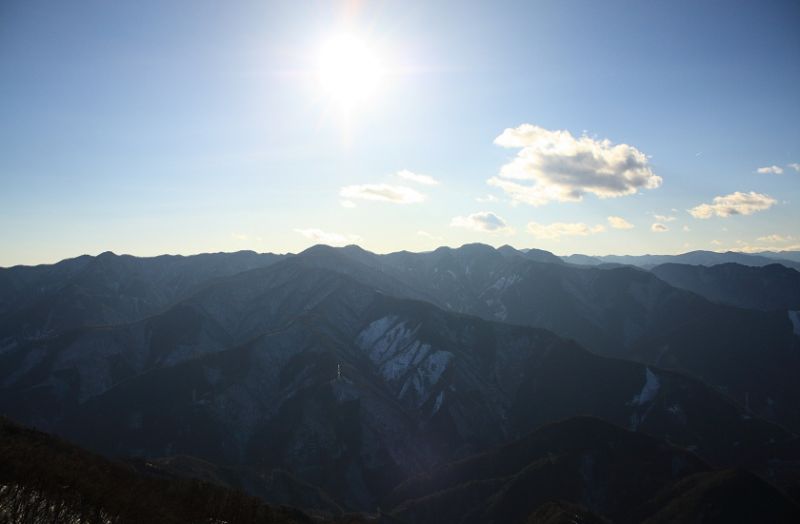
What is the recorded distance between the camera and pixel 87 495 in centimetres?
2420

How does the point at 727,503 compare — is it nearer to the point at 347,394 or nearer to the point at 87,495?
the point at 87,495

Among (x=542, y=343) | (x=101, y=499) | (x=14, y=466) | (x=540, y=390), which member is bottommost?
(x=540, y=390)

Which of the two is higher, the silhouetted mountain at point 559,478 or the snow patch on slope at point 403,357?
the snow patch on slope at point 403,357

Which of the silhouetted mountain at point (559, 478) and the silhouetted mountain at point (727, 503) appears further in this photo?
the silhouetted mountain at point (559, 478)

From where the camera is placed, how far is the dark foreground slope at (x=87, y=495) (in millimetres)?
21016

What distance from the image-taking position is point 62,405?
13075cm

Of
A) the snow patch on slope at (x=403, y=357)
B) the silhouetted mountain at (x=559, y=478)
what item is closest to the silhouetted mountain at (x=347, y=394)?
the snow patch on slope at (x=403, y=357)

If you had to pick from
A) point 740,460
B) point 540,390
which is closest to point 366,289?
Result: point 540,390

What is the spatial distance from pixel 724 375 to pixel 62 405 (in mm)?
197298

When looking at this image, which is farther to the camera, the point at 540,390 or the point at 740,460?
the point at 540,390

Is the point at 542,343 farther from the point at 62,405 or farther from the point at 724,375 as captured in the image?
the point at 62,405

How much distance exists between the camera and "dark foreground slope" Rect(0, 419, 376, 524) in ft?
68.9

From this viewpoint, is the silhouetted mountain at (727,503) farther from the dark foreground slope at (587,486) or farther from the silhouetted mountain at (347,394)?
the silhouetted mountain at (347,394)

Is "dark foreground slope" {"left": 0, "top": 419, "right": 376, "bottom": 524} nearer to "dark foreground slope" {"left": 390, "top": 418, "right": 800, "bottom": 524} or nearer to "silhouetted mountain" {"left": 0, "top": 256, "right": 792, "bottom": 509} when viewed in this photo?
"dark foreground slope" {"left": 390, "top": 418, "right": 800, "bottom": 524}
